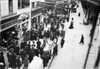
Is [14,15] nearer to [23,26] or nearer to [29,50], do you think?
[23,26]

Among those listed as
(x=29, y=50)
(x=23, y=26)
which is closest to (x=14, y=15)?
(x=23, y=26)

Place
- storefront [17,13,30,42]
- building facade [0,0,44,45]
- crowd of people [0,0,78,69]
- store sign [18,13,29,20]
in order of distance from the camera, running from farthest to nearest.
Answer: store sign [18,13,29,20]
storefront [17,13,30,42]
building facade [0,0,44,45]
crowd of people [0,0,78,69]

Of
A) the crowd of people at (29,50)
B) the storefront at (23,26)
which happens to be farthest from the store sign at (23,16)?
the crowd of people at (29,50)

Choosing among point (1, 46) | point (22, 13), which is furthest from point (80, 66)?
point (22, 13)

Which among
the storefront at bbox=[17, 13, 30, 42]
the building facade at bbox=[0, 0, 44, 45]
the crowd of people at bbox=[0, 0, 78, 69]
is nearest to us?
the crowd of people at bbox=[0, 0, 78, 69]

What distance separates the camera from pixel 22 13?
57.6ft

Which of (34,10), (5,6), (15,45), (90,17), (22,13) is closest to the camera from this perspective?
(15,45)

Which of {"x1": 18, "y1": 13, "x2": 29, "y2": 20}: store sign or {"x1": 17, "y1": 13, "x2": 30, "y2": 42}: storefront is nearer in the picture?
{"x1": 17, "y1": 13, "x2": 30, "y2": 42}: storefront

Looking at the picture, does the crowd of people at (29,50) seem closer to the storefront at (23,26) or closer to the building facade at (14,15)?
the storefront at (23,26)

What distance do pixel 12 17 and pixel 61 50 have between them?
5.63 metres

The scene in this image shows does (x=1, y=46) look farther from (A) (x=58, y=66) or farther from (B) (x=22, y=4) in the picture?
(B) (x=22, y=4)

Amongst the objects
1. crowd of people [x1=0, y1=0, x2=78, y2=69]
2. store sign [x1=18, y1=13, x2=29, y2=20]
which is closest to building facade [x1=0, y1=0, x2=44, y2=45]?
store sign [x1=18, y1=13, x2=29, y2=20]

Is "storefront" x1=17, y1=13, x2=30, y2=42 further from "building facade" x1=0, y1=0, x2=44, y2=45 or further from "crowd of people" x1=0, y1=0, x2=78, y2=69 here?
"crowd of people" x1=0, y1=0, x2=78, y2=69

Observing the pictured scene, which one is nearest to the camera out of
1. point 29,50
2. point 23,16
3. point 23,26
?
point 29,50
